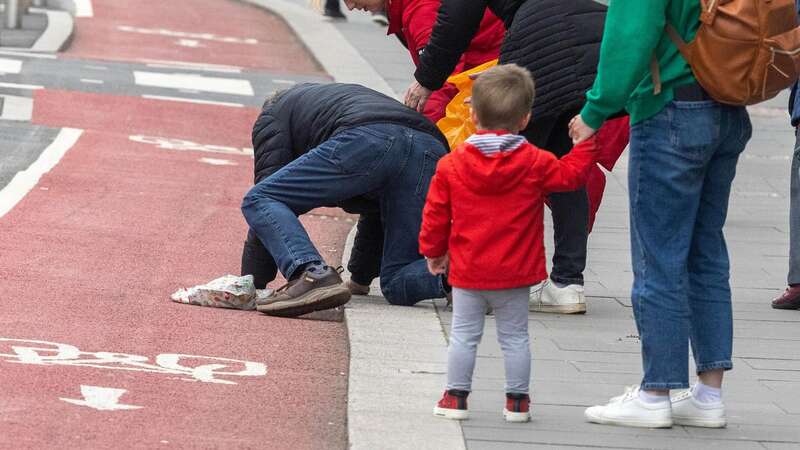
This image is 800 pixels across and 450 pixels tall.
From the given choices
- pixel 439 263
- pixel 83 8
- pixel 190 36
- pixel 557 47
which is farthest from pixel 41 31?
pixel 439 263

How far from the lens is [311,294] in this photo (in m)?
6.88

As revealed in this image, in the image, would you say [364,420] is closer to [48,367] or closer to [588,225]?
[48,367]

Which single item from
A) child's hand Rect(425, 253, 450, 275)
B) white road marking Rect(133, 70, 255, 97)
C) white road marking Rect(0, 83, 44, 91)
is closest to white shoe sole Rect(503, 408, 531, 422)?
child's hand Rect(425, 253, 450, 275)

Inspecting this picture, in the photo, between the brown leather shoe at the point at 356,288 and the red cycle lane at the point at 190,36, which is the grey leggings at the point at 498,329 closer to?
the brown leather shoe at the point at 356,288

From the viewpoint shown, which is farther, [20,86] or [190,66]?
[190,66]

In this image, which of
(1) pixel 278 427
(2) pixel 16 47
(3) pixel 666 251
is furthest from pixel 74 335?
(2) pixel 16 47

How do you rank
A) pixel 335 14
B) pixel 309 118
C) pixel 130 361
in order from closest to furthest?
pixel 130 361
pixel 309 118
pixel 335 14

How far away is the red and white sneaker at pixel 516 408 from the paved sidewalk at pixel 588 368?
0.04 m

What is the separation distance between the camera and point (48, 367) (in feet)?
18.7

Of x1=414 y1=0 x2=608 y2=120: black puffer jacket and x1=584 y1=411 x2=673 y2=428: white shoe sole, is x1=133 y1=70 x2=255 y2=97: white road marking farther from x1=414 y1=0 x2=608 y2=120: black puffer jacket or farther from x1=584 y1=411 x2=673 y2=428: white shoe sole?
x1=584 y1=411 x2=673 y2=428: white shoe sole

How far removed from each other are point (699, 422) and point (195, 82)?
44.0 ft

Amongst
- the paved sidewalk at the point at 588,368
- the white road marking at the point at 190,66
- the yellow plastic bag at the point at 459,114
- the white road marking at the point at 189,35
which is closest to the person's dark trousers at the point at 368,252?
the paved sidewalk at the point at 588,368

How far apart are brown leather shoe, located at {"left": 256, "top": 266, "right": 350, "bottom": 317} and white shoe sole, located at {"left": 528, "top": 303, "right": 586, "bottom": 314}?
90 centimetres

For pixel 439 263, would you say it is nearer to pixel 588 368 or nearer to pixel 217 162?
pixel 588 368
